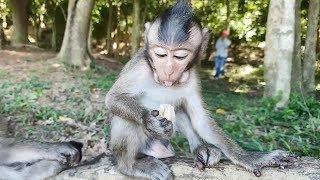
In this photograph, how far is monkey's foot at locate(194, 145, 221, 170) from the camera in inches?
135

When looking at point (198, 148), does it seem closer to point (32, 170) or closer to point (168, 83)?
point (168, 83)

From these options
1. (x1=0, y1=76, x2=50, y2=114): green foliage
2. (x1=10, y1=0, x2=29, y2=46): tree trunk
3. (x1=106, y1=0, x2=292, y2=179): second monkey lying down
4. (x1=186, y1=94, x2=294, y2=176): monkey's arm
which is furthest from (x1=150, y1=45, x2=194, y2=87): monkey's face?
(x1=10, y1=0, x2=29, y2=46): tree trunk

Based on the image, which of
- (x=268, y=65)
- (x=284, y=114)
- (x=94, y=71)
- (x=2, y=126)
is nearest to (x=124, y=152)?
(x=2, y=126)

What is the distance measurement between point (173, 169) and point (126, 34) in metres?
23.1

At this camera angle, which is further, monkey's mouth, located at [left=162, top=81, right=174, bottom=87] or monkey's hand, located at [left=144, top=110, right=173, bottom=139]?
A: monkey's mouth, located at [left=162, top=81, right=174, bottom=87]

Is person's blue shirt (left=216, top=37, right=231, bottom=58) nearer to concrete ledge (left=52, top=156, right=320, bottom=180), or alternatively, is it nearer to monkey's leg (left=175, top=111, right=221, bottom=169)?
monkey's leg (left=175, top=111, right=221, bottom=169)

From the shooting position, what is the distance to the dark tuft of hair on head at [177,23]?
3.51 metres

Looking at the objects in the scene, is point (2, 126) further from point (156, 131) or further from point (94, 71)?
point (94, 71)

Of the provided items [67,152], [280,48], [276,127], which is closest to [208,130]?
[67,152]

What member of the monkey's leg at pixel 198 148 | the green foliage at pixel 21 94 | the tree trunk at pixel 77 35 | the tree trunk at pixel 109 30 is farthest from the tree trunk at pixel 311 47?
the tree trunk at pixel 109 30

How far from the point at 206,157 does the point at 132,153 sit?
0.49 metres

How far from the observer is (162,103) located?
388 centimetres

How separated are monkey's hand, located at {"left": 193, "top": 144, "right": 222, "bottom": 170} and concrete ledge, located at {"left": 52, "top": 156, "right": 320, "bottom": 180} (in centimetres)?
4

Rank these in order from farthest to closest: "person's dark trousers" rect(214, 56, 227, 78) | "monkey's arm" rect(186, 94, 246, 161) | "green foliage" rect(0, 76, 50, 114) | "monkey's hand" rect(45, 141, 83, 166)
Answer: "person's dark trousers" rect(214, 56, 227, 78) → "green foliage" rect(0, 76, 50, 114) → "monkey's hand" rect(45, 141, 83, 166) → "monkey's arm" rect(186, 94, 246, 161)
